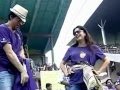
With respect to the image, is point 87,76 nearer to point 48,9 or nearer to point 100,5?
point 100,5

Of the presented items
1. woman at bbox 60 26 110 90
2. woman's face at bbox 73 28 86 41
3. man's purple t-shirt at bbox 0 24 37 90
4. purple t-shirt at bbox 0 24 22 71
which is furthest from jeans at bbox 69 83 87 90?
purple t-shirt at bbox 0 24 22 71

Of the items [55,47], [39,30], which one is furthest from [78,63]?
[55,47]

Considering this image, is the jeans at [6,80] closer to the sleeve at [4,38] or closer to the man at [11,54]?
the man at [11,54]

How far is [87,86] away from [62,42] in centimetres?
3365

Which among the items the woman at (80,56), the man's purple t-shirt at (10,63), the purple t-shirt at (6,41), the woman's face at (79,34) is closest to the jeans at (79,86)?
the woman at (80,56)

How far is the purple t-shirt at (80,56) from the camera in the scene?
5.45m

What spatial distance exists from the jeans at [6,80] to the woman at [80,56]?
115cm

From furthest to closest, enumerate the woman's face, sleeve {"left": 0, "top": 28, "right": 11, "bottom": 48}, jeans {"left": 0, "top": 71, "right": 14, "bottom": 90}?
the woman's face < sleeve {"left": 0, "top": 28, "right": 11, "bottom": 48} < jeans {"left": 0, "top": 71, "right": 14, "bottom": 90}

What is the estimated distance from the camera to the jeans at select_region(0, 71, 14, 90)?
443cm

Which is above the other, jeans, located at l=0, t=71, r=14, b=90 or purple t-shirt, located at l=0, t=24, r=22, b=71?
purple t-shirt, located at l=0, t=24, r=22, b=71

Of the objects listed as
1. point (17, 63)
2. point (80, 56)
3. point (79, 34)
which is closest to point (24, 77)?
point (17, 63)

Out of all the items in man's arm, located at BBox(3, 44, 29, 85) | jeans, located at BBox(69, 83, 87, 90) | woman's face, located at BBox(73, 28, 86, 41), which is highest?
woman's face, located at BBox(73, 28, 86, 41)

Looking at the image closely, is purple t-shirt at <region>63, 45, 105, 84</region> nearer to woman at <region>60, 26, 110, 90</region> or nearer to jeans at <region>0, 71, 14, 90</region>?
woman at <region>60, 26, 110, 90</region>

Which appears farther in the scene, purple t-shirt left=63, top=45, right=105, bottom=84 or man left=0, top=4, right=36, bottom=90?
purple t-shirt left=63, top=45, right=105, bottom=84
